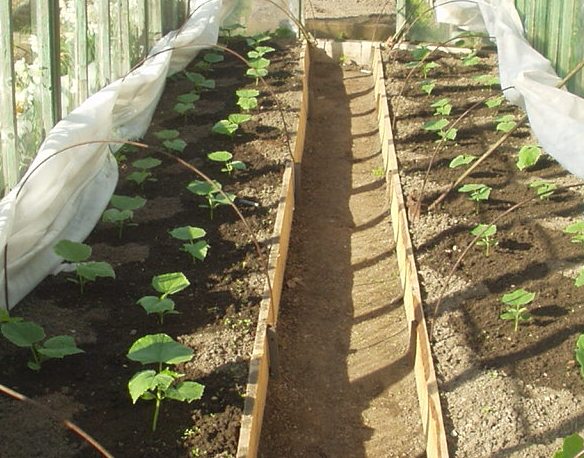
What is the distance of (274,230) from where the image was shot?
6488mm

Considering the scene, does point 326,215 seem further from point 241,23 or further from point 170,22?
point 241,23

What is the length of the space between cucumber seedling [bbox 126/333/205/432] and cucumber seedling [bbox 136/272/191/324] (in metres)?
0.53

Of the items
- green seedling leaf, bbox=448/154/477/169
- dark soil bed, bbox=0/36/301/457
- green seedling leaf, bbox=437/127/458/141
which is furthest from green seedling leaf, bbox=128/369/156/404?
green seedling leaf, bbox=437/127/458/141

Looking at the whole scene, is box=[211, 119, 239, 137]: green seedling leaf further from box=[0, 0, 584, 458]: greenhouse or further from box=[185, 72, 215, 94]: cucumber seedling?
box=[185, 72, 215, 94]: cucumber seedling

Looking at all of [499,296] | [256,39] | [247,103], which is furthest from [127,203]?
[256,39]

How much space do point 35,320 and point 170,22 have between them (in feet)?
16.7

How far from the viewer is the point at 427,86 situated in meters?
8.91

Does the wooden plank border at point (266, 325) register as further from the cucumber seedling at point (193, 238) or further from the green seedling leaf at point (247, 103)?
the green seedling leaf at point (247, 103)

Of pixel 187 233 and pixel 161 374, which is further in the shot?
pixel 187 233

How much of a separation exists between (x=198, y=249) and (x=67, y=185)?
2.99ft

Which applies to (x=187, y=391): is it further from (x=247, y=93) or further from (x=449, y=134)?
(x=247, y=93)

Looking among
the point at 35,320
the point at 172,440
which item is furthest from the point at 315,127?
the point at 172,440

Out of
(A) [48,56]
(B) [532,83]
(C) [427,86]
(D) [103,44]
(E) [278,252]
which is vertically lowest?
(E) [278,252]

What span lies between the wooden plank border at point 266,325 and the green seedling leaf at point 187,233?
411mm
